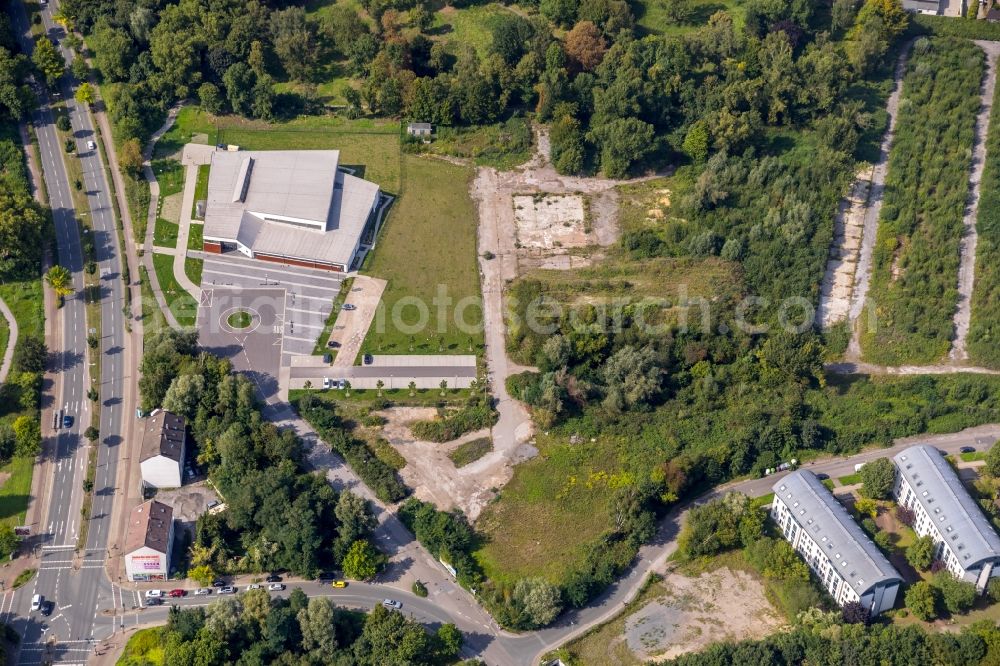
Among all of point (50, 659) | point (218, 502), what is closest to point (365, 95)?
point (218, 502)

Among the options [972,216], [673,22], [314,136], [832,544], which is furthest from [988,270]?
[314,136]

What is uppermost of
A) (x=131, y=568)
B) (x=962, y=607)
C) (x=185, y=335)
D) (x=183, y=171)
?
(x=183, y=171)

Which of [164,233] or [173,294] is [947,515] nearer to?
[173,294]

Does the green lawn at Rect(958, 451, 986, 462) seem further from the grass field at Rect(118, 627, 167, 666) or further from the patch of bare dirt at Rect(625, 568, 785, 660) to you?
the grass field at Rect(118, 627, 167, 666)

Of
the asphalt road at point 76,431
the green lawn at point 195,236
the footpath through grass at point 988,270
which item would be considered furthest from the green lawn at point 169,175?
the footpath through grass at point 988,270

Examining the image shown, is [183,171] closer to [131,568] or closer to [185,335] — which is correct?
[185,335]

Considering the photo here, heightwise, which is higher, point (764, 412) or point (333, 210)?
point (333, 210)
